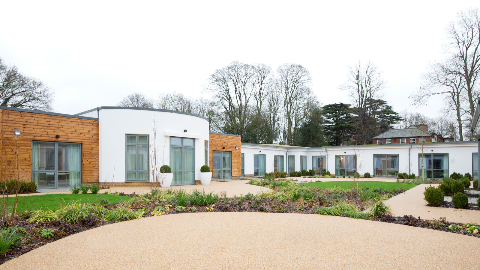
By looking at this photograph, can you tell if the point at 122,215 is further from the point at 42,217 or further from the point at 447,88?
the point at 447,88

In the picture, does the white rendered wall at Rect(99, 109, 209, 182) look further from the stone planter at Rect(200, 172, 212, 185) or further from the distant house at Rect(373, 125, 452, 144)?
the distant house at Rect(373, 125, 452, 144)

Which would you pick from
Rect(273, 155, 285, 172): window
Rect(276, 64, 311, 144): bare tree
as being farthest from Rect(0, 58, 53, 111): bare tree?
Rect(276, 64, 311, 144): bare tree

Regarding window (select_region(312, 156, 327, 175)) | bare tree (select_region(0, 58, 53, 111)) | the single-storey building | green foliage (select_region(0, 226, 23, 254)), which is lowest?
window (select_region(312, 156, 327, 175))

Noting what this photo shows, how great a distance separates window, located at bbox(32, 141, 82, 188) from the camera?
11852 mm

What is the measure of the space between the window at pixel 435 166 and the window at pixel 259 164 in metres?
11.6

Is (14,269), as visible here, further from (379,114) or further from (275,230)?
(379,114)

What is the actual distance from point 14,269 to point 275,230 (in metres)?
3.94

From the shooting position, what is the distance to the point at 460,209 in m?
8.27

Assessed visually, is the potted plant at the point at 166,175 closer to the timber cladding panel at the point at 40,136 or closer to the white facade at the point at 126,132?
the white facade at the point at 126,132

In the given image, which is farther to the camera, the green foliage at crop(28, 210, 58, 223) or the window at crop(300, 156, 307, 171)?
the window at crop(300, 156, 307, 171)

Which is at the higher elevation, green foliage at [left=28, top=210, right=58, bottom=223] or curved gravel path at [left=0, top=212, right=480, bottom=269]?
green foliage at [left=28, top=210, right=58, bottom=223]

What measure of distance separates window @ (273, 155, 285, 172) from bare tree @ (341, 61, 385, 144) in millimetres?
13039

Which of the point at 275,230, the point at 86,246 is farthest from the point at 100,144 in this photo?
the point at 275,230

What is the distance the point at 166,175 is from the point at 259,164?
11814 mm
